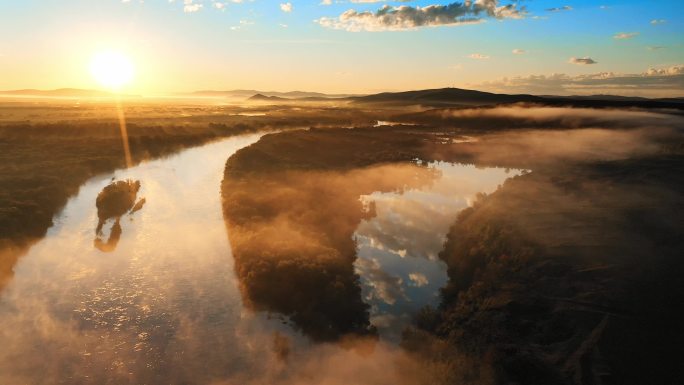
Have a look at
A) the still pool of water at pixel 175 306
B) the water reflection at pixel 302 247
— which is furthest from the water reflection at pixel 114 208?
the water reflection at pixel 302 247

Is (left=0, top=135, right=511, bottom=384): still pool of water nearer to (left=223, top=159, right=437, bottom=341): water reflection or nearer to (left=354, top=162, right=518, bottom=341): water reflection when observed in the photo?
(left=354, top=162, right=518, bottom=341): water reflection

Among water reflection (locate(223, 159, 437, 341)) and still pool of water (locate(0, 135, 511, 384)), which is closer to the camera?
still pool of water (locate(0, 135, 511, 384))

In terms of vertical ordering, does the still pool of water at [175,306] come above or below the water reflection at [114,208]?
below

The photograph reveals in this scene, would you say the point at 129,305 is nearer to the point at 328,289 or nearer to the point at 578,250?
the point at 328,289

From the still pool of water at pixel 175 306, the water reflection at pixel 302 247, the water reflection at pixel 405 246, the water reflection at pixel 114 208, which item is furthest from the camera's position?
the water reflection at pixel 114 208

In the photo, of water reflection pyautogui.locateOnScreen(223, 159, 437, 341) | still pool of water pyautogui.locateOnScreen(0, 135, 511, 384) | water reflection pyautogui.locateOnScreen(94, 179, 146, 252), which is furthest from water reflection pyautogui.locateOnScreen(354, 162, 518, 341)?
water reflection pyautogui.locateOnScreen(94, 179, 146, 252)

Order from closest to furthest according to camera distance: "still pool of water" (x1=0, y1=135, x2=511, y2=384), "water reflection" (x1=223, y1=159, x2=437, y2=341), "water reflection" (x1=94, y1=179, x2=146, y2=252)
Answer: "still pool of water" (x1=0, y1=135, x2=511, y2=384)
"water reflection" (x1=223, y1=159, x2=437, y2=341)
"water reflection" (x1=94, y1=179, x2=146, y2=252)

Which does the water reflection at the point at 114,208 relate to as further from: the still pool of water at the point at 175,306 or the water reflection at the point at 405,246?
the water reflection at the point at 405,246

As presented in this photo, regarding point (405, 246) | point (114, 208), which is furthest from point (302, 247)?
point (114, 208)
